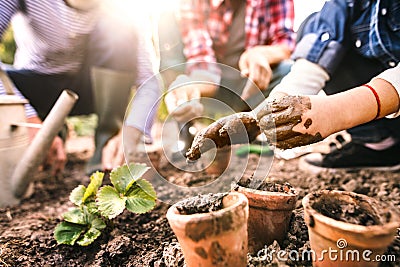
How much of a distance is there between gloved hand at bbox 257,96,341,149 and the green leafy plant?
43cm

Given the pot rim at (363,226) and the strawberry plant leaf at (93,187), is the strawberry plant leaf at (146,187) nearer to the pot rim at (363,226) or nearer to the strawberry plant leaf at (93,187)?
the strawberry plant leaf at (93,187)

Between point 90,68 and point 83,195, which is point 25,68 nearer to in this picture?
point 90,68

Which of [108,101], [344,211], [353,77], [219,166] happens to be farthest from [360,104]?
[108,101]

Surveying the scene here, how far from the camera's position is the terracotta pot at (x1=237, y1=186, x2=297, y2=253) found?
76 centimetres

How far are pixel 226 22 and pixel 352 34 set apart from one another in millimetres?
930

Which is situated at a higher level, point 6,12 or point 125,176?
point 6,12

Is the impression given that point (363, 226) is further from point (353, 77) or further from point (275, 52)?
point (275, 52)

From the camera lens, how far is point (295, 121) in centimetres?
73

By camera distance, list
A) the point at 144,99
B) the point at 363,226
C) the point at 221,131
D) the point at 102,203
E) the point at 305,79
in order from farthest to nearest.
Result: the point at 144,99, the point at 305,79, the point at 102,203, the point at 221,131, the point at 363,226

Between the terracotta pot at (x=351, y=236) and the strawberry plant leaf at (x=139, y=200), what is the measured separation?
0.46 meters

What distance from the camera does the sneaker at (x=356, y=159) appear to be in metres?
1.50

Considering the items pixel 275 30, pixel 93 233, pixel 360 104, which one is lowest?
pixel 93 233

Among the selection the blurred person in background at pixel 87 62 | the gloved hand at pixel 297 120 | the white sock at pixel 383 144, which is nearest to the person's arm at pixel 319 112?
the gloved hand at pixel 297 120

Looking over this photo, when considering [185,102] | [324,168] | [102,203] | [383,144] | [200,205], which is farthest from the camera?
[324,168]
